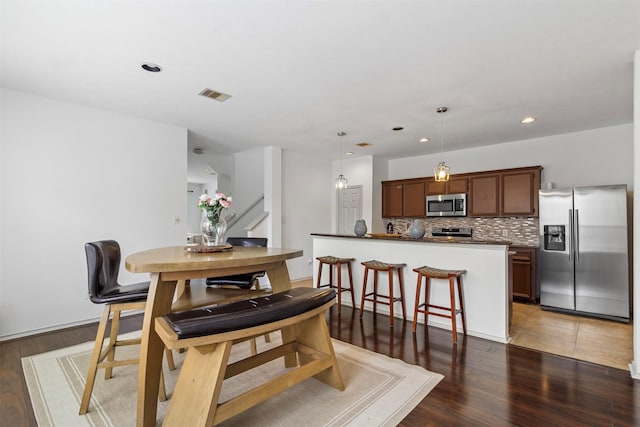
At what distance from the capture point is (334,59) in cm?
250

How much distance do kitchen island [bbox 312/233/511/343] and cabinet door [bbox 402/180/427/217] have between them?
7.37 feet

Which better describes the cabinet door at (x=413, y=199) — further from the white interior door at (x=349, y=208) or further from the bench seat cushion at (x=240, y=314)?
the bench seat cushion at (x=240, y=314)

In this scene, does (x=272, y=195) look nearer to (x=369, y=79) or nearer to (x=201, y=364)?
(x=369, y=79)

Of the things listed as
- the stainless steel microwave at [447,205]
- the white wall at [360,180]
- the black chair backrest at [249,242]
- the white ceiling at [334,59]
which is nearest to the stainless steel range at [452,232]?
the stainless steel microwave at [447,205]

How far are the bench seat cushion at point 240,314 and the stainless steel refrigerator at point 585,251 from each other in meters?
3.80

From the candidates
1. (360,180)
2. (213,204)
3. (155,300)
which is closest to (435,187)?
(360,180)

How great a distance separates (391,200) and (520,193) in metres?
2.28

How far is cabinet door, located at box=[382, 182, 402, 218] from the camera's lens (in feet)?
20.5

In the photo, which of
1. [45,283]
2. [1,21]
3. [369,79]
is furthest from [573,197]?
[45,283]

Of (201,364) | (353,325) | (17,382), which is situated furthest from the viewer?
(353,325)

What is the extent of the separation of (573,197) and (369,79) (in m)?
3.22

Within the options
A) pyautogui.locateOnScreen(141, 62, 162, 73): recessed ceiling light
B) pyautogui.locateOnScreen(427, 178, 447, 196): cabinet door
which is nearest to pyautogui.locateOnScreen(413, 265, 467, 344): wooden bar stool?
pyautogui.locateOnScreen(427, 178, 447, 196): cabinet door

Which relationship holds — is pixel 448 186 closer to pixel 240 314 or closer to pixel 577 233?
pixel 577 233

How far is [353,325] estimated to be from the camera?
349cm
